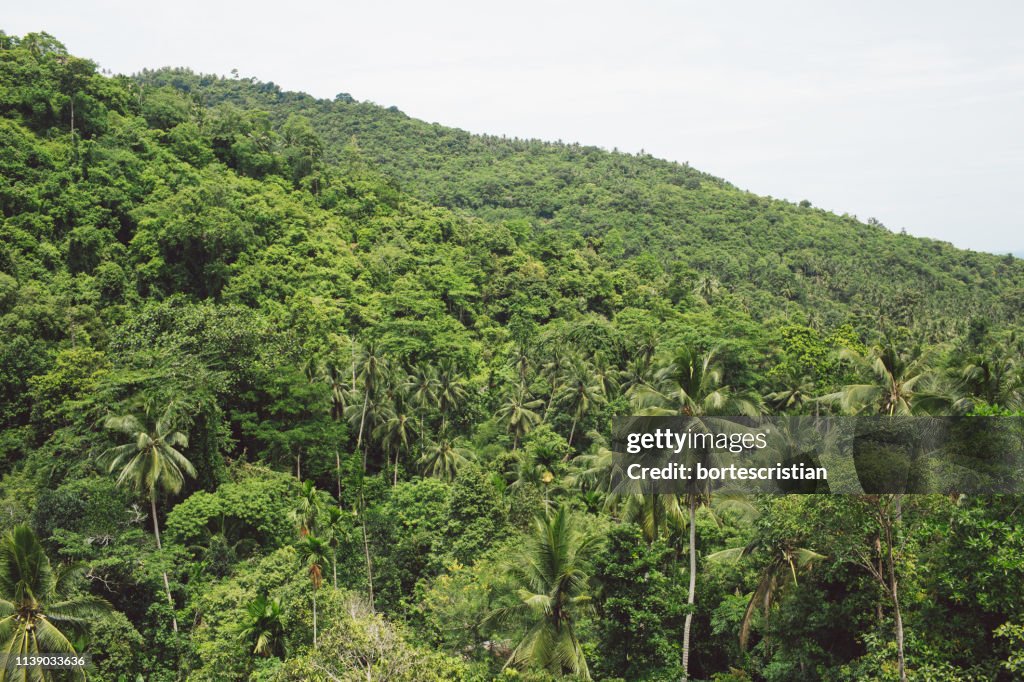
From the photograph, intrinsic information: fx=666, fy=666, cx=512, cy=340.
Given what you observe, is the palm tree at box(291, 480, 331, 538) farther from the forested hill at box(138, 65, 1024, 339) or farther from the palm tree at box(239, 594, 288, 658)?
the forested hill at box(138, 65, 1024, 339)

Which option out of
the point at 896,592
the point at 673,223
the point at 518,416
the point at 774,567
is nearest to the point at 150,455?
the point at 518,416

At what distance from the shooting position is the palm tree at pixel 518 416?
4241cm

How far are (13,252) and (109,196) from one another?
9.02m

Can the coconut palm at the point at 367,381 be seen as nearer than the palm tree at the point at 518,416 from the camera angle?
Yes

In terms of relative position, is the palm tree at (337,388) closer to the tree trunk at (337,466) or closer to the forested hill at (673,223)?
the tree trunk at (337,466)

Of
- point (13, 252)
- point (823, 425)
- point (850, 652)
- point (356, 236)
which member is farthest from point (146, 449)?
point (356, 236)

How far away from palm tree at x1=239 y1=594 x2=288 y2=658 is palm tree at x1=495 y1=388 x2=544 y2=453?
2001 cm

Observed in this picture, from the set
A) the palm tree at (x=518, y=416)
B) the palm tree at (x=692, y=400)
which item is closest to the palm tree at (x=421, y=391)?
the palm tree at (x=518, y=416)

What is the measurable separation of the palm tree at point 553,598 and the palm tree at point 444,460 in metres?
19.6

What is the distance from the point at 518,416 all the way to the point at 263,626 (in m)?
22.0

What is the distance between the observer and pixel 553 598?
1880 centimetres

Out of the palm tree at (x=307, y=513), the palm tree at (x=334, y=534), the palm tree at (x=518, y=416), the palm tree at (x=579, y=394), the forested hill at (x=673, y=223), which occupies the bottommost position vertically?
the palm tree at (x=334, y=534)

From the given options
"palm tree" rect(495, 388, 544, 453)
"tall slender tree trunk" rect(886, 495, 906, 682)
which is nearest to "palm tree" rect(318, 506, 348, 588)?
"palm tree" rect(495, 388, 544, 453)

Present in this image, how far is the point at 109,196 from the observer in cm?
4947
